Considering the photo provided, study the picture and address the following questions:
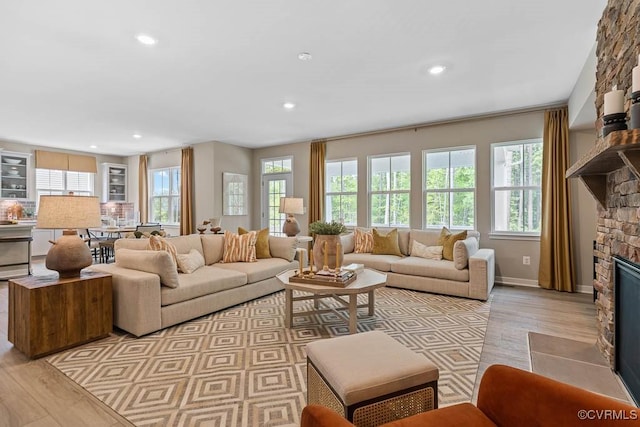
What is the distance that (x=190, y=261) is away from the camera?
3.68 m

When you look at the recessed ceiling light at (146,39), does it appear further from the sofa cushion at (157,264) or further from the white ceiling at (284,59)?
the sofa cushion at (157,264)

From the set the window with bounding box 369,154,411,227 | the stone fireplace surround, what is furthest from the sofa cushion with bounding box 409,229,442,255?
the stone fireplace surround

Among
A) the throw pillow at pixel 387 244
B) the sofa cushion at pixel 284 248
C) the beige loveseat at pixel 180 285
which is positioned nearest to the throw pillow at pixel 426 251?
the throw pillow at pixel 387 244

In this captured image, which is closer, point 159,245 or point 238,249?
point 159,245

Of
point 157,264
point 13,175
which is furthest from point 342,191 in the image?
point 13,175

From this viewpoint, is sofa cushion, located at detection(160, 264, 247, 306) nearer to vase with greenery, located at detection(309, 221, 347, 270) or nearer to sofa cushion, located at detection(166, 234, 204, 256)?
sofa cushion, located at detection(166, 234, 204, 256)

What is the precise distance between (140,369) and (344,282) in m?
1.69

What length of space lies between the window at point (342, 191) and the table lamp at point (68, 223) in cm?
444

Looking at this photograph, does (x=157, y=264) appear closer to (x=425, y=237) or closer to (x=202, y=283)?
(x=202, y=283)

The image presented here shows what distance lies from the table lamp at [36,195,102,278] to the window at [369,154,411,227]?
4.50 m

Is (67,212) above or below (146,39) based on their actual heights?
below

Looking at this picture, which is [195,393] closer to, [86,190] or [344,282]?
[344,282]

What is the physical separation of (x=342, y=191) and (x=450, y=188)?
2.04 m

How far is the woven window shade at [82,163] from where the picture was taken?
7.81 meters
